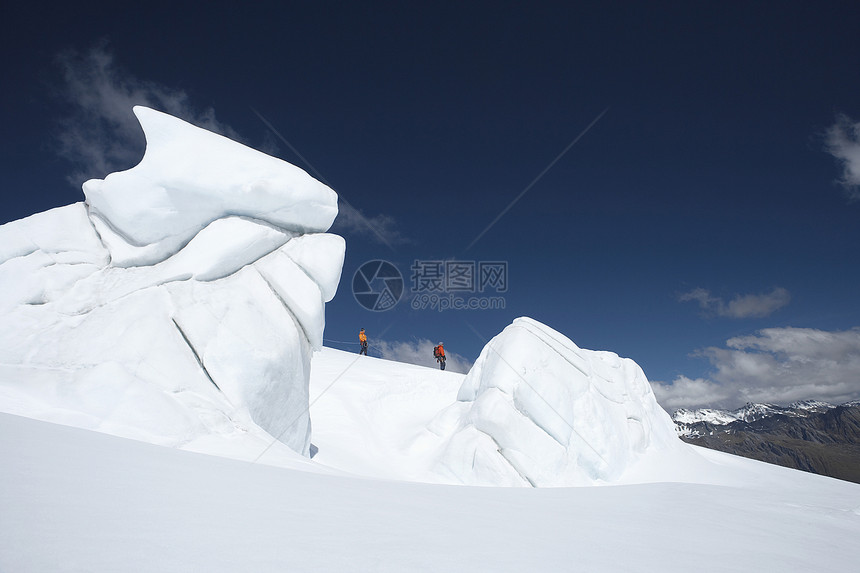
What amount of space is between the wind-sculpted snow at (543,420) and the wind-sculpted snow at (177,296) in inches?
232

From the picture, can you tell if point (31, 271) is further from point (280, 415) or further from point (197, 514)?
point (197, 514)

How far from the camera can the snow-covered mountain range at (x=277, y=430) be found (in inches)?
91.1

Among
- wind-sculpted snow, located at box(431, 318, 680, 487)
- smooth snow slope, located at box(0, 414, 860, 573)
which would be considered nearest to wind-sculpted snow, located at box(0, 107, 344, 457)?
smooth snow slope, located at box(0, 414, 860, 573)

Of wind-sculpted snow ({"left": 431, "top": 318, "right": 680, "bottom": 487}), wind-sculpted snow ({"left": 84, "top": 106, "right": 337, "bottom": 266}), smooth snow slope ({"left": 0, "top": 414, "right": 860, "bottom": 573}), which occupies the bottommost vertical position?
smooth snow slope ({"left": 0, "top": 414, "right": 860, "bottom": 573})

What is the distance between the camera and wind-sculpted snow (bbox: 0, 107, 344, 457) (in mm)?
6953

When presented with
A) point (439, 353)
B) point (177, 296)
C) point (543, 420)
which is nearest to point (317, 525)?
point (177, 296)

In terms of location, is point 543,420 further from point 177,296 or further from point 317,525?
point 317,525

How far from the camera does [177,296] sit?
29.3 ft

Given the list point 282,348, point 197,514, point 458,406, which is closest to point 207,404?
point 282,348

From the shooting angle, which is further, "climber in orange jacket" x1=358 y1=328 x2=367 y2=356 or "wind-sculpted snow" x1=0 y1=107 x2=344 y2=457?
"climber in orange jacket" x1=358 y1=328 x2=367 y2=356

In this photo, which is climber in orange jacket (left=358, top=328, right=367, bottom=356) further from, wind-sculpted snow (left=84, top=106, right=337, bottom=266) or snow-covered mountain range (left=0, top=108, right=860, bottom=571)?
wind-sculpted snow (left=84, top=106, right=337, bottom=266)

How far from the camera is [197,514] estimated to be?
7.95 feet

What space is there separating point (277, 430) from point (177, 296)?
3.52 m

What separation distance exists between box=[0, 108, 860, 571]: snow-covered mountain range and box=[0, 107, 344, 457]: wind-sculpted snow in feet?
0.15
